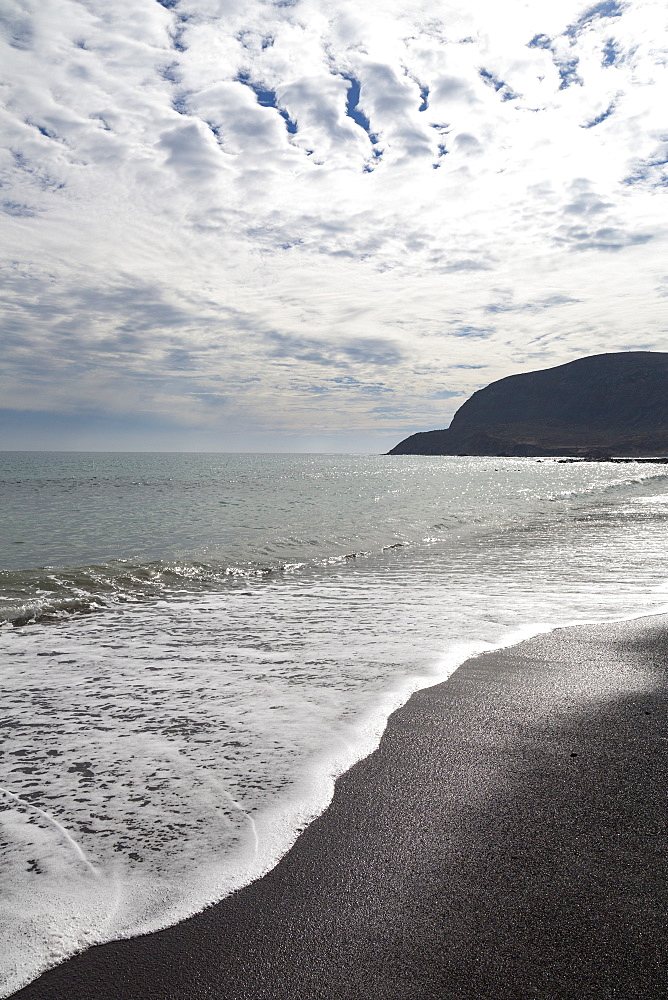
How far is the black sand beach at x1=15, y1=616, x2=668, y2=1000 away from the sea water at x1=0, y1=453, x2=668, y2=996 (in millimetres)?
233

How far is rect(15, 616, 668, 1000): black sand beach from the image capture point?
84.6 inches

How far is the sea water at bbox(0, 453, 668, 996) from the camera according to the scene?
2.91m

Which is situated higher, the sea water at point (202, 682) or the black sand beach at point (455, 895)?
the black sand beach at point (455, 895)

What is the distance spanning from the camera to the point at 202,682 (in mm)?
5832

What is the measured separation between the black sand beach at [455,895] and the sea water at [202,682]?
233mm

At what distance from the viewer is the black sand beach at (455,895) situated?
2.15 m

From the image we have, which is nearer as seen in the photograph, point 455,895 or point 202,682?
point 455,895

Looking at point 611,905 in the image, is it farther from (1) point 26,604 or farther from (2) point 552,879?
(1) point 26,604

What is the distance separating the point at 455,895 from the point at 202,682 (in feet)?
12.5

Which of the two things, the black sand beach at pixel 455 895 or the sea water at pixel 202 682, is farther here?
the sea water at pixel 202 682

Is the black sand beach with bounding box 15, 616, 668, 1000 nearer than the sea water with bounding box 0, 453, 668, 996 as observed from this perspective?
Yes

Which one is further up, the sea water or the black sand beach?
the black sand beach

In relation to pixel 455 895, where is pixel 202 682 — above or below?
below

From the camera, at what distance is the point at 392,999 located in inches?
80.8
